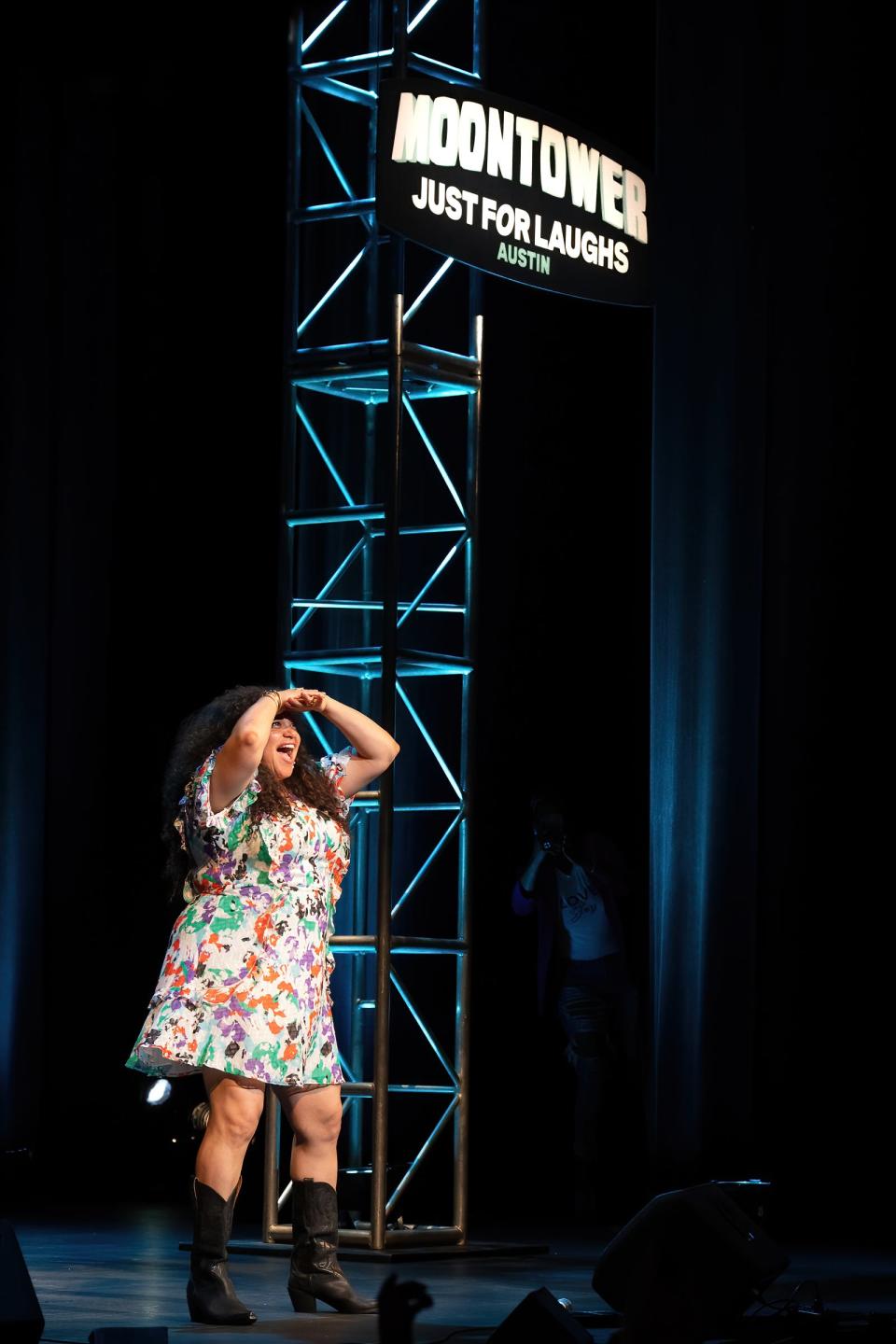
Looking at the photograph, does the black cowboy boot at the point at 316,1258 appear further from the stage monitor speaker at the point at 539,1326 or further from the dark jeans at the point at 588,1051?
the dark jeans at the point at 588,1051

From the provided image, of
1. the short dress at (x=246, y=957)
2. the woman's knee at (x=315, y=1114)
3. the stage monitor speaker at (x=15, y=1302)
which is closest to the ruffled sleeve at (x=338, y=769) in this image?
the short dress at (x=246, y=957)

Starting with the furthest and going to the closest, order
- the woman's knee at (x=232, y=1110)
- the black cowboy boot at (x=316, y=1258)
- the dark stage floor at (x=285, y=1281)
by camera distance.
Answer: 1. the black cowboy boot at (x=316, y=1258)
2. the woman's knee at (x=232, y=1110)
3. the dark stage floor at (x=285, y=1281)

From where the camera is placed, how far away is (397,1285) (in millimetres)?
2824

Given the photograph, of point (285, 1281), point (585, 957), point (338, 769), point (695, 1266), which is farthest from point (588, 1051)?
point (695, 1266)

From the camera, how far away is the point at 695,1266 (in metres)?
4.02

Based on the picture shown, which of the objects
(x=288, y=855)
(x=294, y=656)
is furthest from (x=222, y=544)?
(x=288, y=855)

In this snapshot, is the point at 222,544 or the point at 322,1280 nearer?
A: the point at 322,1280

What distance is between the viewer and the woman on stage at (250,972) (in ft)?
15.2

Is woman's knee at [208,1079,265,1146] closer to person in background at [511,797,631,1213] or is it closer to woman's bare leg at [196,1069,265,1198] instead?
woman's bare leg at [196,1069,265,1198]

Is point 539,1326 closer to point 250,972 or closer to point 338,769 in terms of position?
point 250,972

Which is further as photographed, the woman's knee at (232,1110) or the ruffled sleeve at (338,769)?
the ruffled sleeve at (338,769)

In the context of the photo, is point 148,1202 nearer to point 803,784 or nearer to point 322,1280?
point 803,784

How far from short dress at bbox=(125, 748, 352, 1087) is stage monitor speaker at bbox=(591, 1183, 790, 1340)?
2.97ft

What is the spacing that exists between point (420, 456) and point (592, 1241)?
9.78 feet
